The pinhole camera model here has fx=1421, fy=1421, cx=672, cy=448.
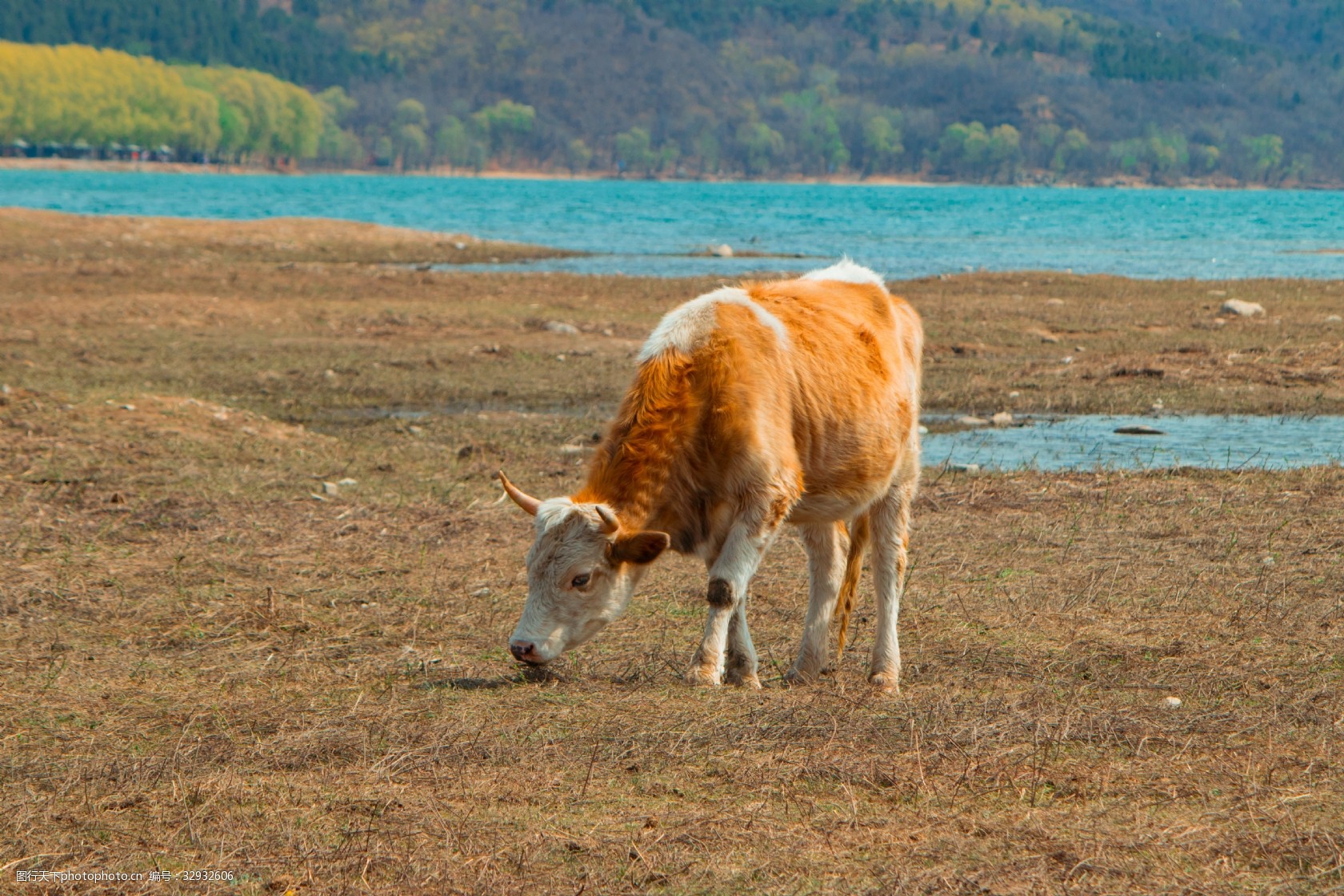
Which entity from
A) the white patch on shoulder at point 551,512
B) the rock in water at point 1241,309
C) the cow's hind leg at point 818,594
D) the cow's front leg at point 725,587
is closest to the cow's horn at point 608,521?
the white patch on shoulder at point 551,512

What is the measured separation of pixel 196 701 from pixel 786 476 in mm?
3040

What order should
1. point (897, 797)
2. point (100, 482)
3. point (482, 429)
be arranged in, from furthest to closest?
point (482, 429)
point (100, 482)
point (897, 797)

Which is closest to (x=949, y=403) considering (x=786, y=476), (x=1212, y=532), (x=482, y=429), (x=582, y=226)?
(x=482, y=429)

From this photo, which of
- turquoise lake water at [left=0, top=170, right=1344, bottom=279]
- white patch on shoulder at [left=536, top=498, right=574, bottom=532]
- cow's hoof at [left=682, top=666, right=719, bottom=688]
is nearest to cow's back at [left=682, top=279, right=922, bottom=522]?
white patch on shoulder at [left=536, top=498, right=574, bottom=532]

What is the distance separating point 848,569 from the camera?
7.94m

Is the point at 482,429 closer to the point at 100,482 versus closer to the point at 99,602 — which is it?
the point at 100,482

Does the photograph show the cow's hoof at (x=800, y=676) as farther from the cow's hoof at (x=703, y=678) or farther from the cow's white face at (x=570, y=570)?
the cow's white face at (x=570, y=570)

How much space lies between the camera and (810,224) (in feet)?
256

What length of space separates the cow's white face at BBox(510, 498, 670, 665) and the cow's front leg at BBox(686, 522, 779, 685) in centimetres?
44

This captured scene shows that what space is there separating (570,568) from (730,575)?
0.82m

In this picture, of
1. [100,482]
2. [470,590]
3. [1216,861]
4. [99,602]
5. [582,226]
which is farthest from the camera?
[582,226]

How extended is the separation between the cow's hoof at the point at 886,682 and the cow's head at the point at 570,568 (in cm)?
143

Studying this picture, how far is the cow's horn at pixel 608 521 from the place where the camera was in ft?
20.8

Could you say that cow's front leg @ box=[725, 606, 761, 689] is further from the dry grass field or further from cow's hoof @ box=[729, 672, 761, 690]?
the dry grass field
